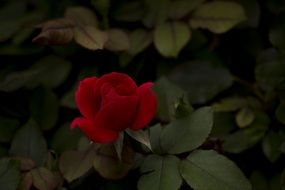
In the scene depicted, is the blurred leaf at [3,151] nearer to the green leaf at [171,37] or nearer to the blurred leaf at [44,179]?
the blurred leaf at [44,179]

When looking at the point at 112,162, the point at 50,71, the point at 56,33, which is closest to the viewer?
the point at 112,162

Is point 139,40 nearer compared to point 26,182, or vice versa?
point 26,182

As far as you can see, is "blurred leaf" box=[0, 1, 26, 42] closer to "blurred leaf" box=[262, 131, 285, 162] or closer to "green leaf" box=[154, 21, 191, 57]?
"green leaf" box=[154, 21, 191, 57]

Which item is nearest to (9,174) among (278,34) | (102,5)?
(102,5)

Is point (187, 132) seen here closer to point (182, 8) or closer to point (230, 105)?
point (230, 105)

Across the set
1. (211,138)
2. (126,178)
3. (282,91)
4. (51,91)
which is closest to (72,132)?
(51,91)

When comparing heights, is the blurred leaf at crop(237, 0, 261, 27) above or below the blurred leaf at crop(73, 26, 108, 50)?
below

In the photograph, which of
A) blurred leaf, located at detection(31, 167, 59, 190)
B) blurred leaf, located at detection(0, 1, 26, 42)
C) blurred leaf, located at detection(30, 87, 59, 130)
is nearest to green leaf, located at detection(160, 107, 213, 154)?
blurred leaf, located at detection(31, 167, 59, 190)
